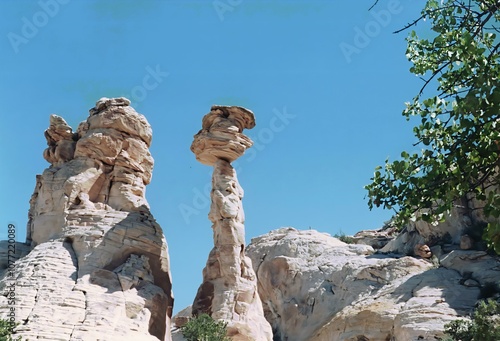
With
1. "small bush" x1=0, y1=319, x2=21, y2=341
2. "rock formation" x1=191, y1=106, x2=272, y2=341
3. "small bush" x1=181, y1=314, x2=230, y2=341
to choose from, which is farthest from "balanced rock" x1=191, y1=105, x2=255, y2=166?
"small bush" x1=0, y1=319, x2=21, y2=341

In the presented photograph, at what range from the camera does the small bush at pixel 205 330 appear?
76.7 ft

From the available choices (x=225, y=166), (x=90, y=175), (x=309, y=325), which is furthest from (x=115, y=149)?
(x=309, y=325)

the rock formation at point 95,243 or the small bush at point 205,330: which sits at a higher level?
the rock formation at point 95,243

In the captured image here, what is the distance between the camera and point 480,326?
79.2ft

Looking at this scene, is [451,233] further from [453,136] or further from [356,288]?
[453,136]

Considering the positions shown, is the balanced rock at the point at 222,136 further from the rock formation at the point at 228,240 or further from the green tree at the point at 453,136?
the green tree at the point at 453,136

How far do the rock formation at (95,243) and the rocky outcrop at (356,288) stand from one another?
953 centimetres

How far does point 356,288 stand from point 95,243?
1426 centimetres

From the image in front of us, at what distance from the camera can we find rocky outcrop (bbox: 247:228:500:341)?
29.0 m

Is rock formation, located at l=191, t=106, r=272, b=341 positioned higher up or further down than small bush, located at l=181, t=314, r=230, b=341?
higher up

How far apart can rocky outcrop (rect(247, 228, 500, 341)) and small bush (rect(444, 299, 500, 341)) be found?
4.85ft

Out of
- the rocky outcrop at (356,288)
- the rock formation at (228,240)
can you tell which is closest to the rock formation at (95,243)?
the rock formation at (228,240)

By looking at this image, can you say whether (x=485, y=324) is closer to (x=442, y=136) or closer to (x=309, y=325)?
(x=309, y=325)
